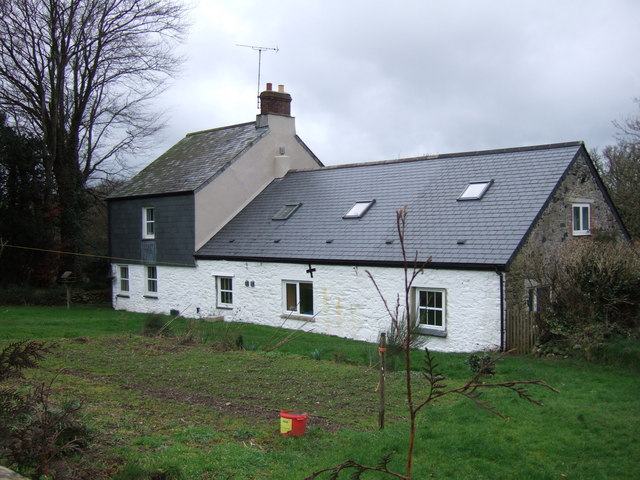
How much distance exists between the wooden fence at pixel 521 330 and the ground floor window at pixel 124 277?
A: 18.6m

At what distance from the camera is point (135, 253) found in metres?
27.0

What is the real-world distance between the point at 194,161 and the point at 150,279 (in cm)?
555

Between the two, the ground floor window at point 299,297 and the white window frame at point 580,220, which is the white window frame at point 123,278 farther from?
the white window frame at point 580,220

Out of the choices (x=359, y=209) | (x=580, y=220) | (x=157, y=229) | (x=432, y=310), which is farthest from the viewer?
(x=157, y=229)

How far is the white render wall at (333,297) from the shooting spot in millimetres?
16141

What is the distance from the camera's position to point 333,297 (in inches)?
766

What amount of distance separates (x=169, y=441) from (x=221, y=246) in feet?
53.1

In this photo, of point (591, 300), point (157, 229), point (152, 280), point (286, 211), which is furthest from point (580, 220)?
point (152, 280)

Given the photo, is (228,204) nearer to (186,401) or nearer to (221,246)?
(221,246)

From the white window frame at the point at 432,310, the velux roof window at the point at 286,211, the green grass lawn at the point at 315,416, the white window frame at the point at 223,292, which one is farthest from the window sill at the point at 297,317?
the green grass lawn at the point at 315,416

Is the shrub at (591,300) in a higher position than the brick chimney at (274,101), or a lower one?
lower

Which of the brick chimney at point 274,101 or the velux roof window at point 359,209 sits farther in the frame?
the brick chimney at point 274,101

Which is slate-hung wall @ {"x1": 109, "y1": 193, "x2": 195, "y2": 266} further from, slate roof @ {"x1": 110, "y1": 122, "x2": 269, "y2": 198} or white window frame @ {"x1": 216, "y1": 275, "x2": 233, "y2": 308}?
white window frame @ {"x1": 216, "y1": 275, "x2": 233, "y2": 308}

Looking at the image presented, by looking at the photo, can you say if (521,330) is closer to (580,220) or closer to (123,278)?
(580,220)
